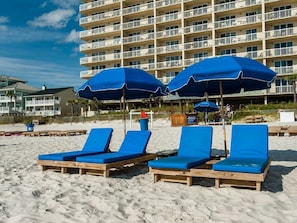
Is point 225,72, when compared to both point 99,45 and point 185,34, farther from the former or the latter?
point 99,45

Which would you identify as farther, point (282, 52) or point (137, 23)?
point (137, 23)

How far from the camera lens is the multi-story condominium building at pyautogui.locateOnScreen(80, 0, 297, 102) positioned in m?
37.0

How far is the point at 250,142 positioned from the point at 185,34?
3717 centimetres

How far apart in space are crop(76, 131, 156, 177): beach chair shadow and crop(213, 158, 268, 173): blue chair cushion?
7.14 feet

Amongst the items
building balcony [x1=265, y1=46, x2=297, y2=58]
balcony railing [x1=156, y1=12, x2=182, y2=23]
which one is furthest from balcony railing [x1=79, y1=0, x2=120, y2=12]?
building balcony [x1=265, y1=46, x2=297, y2=58]

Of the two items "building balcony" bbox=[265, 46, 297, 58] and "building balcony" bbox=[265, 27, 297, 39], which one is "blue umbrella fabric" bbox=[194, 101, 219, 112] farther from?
"building balcony" bbox=[265, 27, 297, 39]

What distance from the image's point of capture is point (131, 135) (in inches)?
305

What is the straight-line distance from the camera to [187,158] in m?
6.12

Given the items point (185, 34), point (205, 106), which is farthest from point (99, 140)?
point (185, 34)

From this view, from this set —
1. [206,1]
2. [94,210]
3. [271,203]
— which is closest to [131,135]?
[94,210]

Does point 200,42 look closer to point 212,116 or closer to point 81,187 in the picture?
point 212,116

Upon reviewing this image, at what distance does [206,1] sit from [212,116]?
66.2ft

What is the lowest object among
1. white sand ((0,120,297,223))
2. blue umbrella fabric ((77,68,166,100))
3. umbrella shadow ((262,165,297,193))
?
white sand ((0,120,297,223))

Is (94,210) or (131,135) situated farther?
(131,135)
